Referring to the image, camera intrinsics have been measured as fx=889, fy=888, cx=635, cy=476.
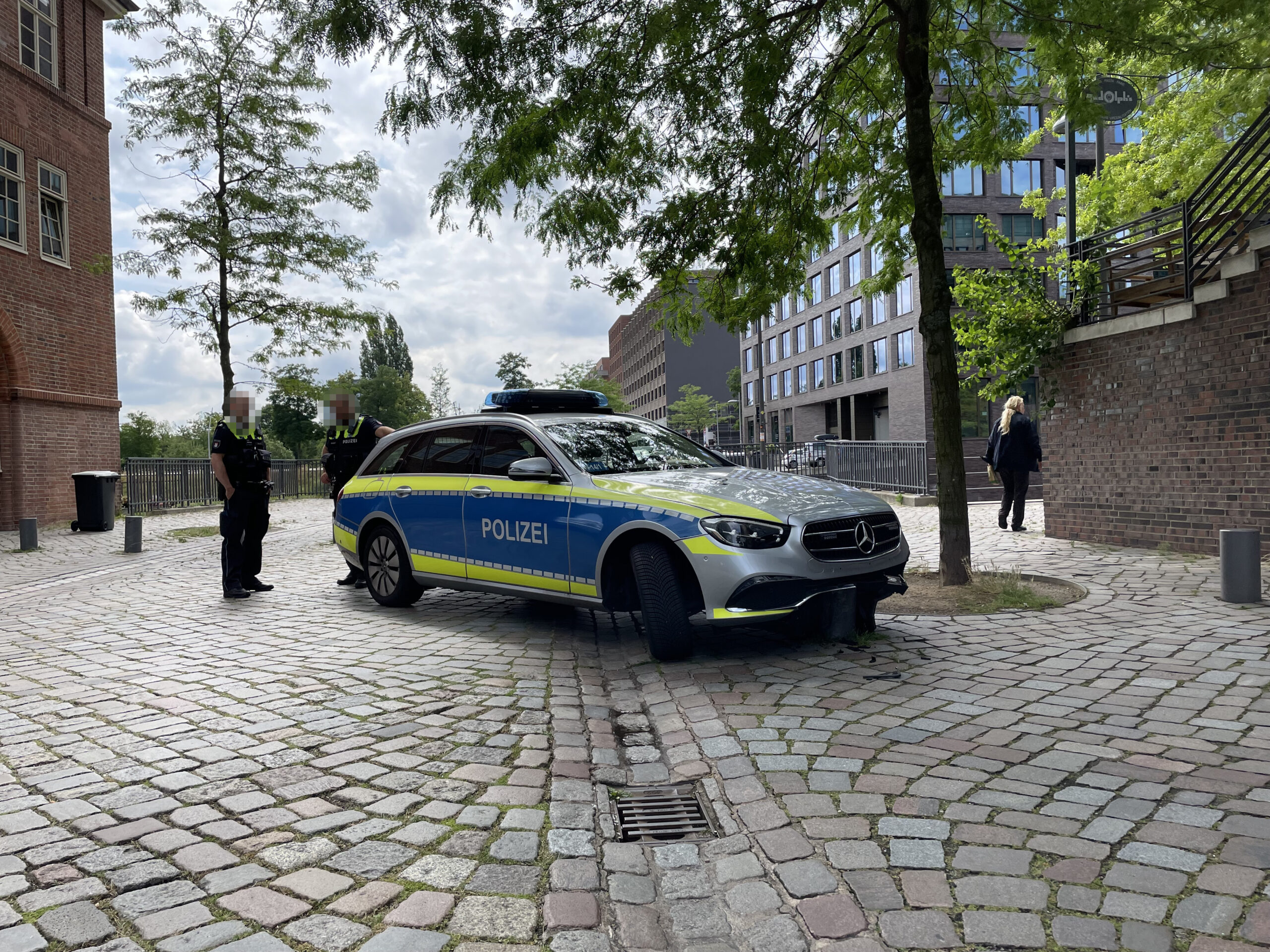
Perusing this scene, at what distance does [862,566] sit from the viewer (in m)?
5.49

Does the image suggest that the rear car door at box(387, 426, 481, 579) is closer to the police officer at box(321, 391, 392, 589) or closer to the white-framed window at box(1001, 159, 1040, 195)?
the police officer at box(321, 391, 392, 589)

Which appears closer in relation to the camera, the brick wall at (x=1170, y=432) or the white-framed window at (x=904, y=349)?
the brick wall at (x=1170, y=432)

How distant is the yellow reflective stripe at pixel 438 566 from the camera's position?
7.18 meters

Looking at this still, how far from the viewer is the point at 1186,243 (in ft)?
Answer: 32.4

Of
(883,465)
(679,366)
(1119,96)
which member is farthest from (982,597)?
(679,366)

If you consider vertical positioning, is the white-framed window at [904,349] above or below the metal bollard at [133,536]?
above

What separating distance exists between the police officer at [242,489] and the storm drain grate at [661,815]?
6.27 metres

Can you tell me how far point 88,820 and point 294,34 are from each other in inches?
249

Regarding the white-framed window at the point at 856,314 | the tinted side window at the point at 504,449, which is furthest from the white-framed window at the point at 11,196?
the white-framed window at the point at 856,314

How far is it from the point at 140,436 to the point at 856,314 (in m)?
54.7

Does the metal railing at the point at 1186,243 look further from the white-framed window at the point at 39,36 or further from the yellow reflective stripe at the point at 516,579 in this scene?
the white-framed window at the point at 39,36

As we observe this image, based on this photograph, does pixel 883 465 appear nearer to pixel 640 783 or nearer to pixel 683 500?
pixel 683 500

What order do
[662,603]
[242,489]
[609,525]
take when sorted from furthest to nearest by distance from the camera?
[242,489] < [609,525] < [662,603]

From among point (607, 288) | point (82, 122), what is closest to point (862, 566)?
point (607, 288)
